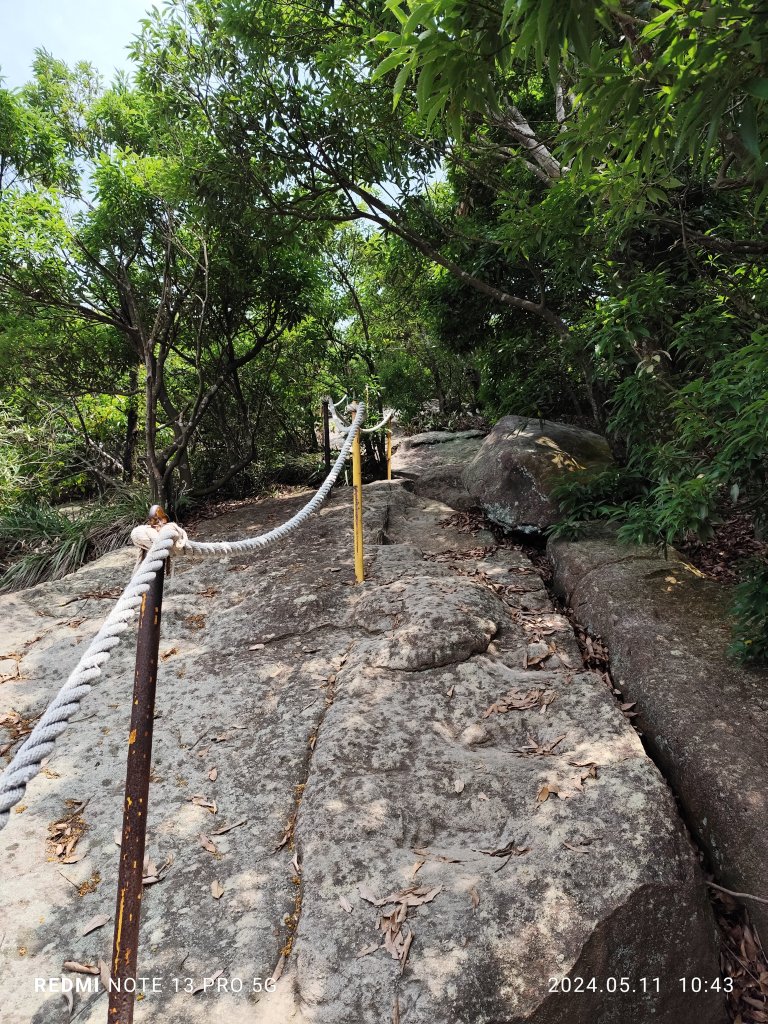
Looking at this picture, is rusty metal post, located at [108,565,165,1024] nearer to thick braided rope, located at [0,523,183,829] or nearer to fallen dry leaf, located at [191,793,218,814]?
Answer: thick braided rope, located at [0,523,183,829]

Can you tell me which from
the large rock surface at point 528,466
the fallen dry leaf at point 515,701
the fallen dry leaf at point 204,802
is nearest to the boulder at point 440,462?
the large rock surface at point 528,466

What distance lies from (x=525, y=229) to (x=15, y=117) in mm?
6459

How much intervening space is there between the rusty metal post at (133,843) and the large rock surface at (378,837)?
71 cm

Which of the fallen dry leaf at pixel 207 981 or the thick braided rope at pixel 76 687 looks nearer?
the thick braided rope at pixel 76 687

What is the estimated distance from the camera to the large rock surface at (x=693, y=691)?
269 cm

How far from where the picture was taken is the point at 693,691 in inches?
132

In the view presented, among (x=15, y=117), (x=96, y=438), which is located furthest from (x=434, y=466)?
(x=15, y=117)

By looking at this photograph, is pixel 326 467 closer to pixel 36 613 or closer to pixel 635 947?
pixel 36 613

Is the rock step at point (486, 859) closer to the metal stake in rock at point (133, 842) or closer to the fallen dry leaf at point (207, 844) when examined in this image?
the fallen dry leaf at point (207, 844)

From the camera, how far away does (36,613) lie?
5.14m

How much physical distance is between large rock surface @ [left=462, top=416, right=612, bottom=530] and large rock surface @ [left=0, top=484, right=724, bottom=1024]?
2.28 metres

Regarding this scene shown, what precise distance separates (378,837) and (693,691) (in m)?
2.06

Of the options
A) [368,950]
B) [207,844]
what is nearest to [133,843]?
[368,950]

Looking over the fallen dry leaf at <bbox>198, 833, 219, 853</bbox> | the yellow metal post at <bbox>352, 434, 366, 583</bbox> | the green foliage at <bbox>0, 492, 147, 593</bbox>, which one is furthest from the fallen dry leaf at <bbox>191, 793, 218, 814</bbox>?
the green foliage at <bbox>0, 492, 147, 593</bbox>
